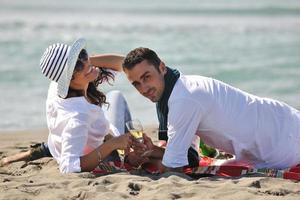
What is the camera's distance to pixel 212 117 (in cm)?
Result: 540

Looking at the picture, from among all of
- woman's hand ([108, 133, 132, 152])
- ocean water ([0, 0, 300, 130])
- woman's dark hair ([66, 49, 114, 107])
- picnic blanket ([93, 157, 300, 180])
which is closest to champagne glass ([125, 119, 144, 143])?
woman's hand ([108, 133, 132, 152])

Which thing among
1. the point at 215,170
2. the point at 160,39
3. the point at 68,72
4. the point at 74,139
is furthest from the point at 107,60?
the point at 160,39

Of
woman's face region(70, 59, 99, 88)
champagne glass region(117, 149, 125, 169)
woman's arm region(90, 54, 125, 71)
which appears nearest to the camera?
woman's face region(70, 59, 99, 88)

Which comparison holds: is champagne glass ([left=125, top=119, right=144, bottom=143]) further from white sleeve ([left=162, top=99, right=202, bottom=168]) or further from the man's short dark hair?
the man's short dark hair

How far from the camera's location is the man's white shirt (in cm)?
527

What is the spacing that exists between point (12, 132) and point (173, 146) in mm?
3898

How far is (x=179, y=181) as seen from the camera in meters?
5.37

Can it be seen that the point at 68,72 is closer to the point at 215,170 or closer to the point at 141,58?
the point at 141,58

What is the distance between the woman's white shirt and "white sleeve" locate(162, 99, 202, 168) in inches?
27.5

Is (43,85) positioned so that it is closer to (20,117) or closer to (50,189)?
(20,117)

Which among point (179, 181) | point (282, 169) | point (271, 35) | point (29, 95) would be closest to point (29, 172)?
point (179, 181)

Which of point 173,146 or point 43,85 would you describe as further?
point 43,85

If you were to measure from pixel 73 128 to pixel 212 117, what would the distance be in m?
1.04

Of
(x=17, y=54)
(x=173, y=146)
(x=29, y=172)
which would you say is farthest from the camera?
(x=17, y=54)
